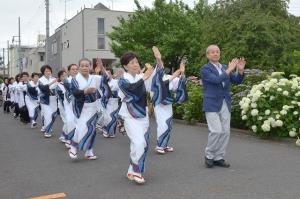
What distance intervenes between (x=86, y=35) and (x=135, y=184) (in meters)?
40.4

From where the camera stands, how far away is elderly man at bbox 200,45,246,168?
23.8ft

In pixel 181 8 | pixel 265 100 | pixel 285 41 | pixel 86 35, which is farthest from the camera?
pixel 86 35

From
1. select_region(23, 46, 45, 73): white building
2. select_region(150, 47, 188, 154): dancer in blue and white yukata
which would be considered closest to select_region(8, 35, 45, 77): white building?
select_region(23, 46, 45, 73): white building

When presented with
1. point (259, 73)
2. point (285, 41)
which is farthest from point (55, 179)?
point (285, 41)

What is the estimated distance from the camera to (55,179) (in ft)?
23.1

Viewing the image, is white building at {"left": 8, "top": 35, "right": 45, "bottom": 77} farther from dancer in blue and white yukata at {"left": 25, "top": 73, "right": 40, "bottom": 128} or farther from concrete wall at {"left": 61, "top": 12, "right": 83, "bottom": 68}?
dancer in blue and white yukata at {"left": 25, "top": 73, "right": 40, "bottom": 128}

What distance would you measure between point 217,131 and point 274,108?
3.55 metres

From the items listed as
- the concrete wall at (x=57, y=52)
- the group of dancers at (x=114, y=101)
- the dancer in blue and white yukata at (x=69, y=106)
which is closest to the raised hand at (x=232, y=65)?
the group of dancers at (x=114, y=101)

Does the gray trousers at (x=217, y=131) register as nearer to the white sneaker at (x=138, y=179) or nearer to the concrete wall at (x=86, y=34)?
the white sneaker at (x=138, y=179)

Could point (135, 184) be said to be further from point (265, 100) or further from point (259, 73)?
point (259, 73)

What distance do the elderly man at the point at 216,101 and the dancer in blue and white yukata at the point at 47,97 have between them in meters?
5.53

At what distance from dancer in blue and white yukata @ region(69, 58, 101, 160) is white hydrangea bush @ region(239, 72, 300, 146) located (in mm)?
3667

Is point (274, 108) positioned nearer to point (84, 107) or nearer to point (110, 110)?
point (110, 110)

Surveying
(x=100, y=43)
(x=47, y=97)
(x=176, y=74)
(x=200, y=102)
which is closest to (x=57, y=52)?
(x=100, y=43)
